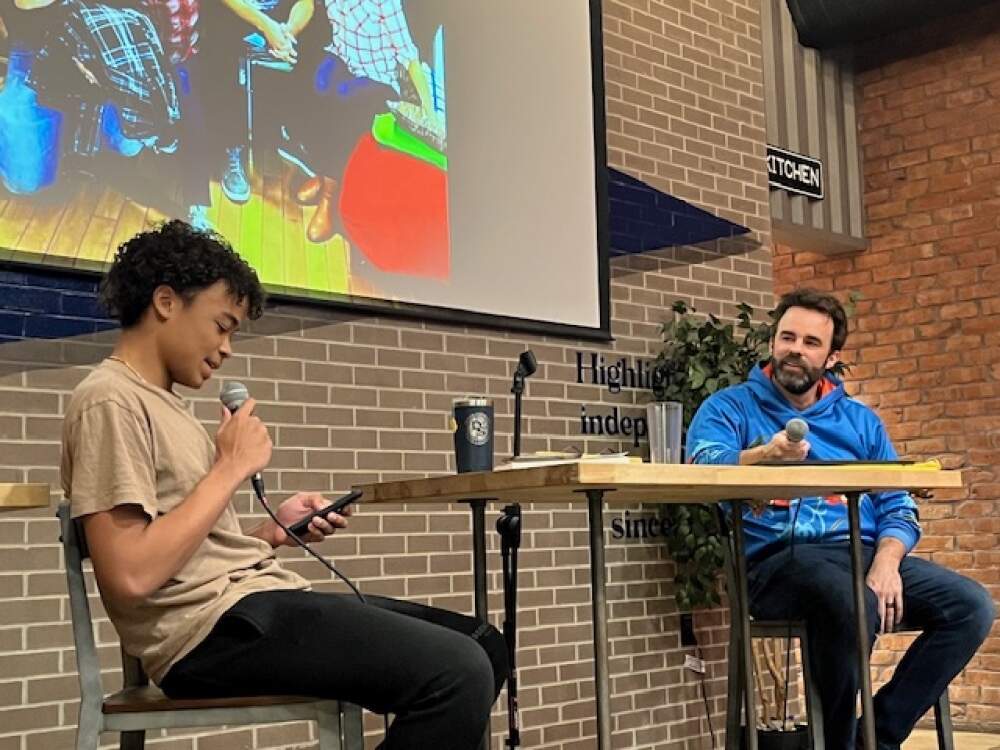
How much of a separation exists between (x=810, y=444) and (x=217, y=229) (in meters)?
1.56

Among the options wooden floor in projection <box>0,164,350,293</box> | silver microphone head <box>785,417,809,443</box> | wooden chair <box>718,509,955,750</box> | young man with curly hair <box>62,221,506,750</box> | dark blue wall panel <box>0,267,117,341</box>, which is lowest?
wooden chair <box>718,509,955,750</box>

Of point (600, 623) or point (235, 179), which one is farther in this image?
point (235, 179)

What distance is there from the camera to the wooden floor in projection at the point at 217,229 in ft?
8.87

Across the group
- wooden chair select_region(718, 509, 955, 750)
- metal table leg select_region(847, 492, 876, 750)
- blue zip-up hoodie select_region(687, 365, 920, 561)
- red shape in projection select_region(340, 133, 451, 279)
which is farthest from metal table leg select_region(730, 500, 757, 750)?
red shape in projection select_region(340, 133, 451, 279)

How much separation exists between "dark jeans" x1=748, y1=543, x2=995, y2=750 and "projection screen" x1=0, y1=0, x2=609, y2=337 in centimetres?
130

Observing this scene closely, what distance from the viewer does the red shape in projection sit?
3.37 meters

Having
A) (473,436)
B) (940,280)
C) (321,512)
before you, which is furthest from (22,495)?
(940,280)

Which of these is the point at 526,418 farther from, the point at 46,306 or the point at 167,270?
the point at 167,270

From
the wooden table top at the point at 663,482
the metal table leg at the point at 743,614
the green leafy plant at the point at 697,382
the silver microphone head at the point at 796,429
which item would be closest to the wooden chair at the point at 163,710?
the wooden table top at the point at 663,482

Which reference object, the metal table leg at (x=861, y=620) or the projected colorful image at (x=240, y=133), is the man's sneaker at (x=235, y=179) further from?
the metal table leg at (x=861, y=620)

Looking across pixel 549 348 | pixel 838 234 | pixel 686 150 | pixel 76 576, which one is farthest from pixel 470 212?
pixel 838 234

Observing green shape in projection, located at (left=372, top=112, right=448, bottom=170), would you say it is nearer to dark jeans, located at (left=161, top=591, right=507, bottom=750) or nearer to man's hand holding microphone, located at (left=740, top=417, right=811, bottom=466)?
man's hand holding microphone, located at (left=740, top=417, right=811, bottom=466)

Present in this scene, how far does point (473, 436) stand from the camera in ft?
7.09

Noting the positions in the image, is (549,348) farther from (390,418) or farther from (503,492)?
(503,492)
